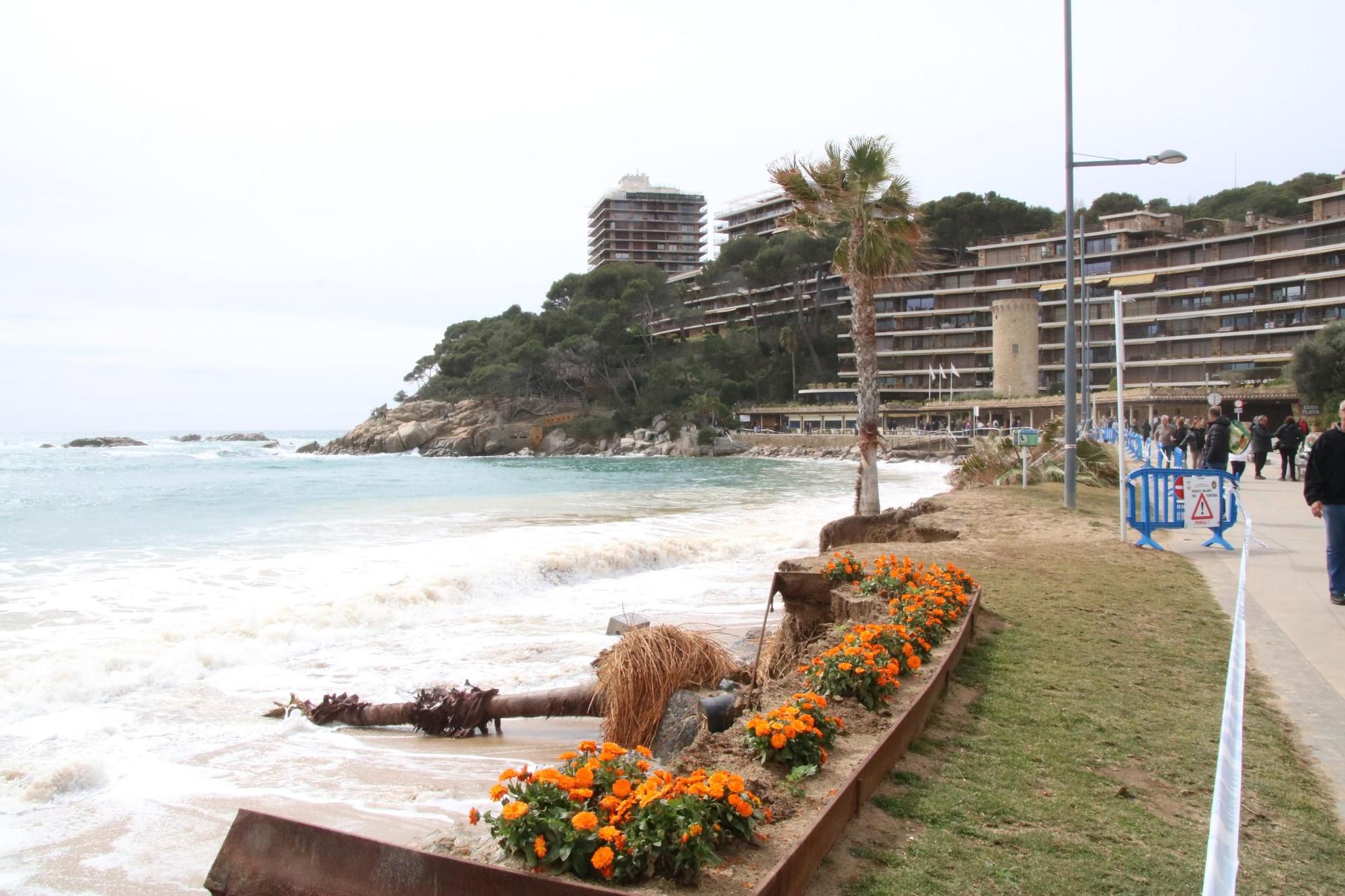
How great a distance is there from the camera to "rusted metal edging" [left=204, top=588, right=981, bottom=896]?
2.84 m

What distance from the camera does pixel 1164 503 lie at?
11.7 meters

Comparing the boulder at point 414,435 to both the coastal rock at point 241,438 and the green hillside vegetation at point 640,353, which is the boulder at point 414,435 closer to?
the green hillside vegetation at point 640,353

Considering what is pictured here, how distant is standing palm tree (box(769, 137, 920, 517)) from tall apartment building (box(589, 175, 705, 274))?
136 m

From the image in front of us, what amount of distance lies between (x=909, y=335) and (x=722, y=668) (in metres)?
89.3

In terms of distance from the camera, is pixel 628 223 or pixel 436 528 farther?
pixel 628 223

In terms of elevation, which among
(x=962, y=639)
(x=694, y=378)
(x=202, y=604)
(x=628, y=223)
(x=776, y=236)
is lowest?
(x=202, y=604)

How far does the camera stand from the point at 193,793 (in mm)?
5816

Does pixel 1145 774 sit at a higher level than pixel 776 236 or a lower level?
lower

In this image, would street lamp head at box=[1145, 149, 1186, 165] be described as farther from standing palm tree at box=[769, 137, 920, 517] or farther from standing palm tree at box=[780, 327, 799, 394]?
standing palm tree at box=[780, 327, 799, 394]

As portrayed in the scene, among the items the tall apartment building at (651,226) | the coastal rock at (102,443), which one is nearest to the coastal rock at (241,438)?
the coastal rock at (102,443)

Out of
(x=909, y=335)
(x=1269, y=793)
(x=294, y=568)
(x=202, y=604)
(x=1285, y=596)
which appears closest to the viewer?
(x=1269, y=793)

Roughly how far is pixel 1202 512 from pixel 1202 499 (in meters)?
0.16

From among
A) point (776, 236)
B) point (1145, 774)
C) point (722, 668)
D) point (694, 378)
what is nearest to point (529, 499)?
point (722, 668)

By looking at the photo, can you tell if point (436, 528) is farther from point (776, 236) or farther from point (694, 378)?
point (776, 236)
